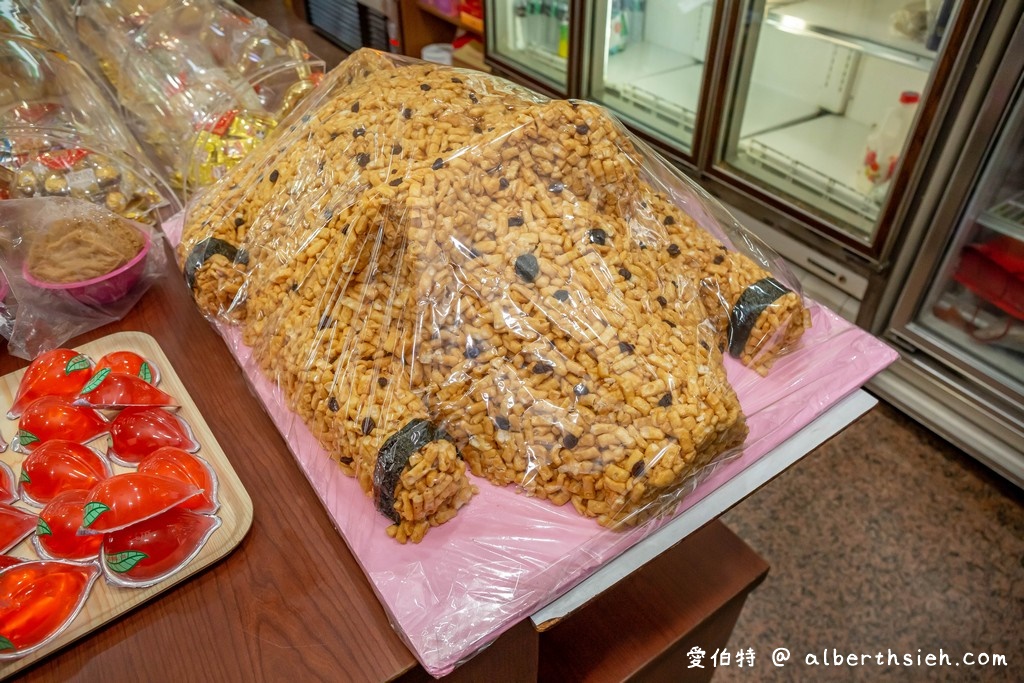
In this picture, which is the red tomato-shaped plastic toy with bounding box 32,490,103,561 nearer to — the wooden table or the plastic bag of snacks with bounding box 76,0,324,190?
the wooden table

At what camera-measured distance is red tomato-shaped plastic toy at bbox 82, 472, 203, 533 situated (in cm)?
74

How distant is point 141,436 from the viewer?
879 millimetres

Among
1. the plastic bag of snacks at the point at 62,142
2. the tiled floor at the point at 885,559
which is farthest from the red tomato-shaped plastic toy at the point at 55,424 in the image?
the tiled floor at the point at 885,559

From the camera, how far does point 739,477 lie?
2.82 feet

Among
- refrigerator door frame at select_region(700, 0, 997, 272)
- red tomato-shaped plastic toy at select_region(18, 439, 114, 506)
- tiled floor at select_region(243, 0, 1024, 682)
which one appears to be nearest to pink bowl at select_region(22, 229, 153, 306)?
red tomato-shaped plastic toy at select_region(18, 439, 114, 506)

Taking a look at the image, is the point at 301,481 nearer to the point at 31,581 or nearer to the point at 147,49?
the point at 31,581

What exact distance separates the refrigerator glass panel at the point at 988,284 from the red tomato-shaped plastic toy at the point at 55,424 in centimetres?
170

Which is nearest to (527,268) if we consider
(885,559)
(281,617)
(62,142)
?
(281,617)

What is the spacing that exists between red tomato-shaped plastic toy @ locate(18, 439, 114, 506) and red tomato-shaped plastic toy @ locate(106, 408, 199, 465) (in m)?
0.03

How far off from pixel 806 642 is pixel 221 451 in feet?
4.03

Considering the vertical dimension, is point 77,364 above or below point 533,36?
above

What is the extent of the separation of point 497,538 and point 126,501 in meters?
0.41

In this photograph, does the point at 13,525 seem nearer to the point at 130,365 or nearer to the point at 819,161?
the point at 130,365

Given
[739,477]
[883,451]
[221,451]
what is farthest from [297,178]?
[883,451]
